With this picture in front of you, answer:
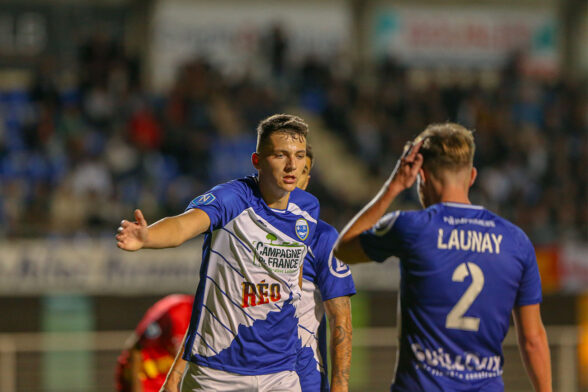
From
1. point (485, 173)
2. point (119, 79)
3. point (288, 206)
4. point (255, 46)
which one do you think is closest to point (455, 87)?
point (485, 173)

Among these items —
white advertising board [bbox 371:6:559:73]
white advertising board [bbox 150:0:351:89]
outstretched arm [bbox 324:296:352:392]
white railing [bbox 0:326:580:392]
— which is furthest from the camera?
white advertising board [bbox 371:6:559:73]

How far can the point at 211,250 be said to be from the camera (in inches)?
155

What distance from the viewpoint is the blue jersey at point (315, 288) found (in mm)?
4285

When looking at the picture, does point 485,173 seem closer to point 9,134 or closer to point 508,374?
point 508,374

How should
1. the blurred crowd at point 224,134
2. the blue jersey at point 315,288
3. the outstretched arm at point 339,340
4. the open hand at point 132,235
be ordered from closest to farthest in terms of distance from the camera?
the open hand at point 132,235, the outstretched arm at point 339,340, the blue jersey at point 315,288, the blurred crowd at point 224,134

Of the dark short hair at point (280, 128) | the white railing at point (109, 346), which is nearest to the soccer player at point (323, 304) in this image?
the dark short hair at point (280, 128)

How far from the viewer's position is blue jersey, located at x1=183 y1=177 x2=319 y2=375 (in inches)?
154

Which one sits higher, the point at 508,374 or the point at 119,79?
the point at 119,79

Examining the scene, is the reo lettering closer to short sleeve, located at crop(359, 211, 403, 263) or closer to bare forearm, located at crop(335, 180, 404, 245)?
bare forearm, located at crop(335, 180, 404, 245)

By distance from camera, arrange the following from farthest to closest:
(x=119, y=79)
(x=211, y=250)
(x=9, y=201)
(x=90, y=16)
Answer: (x=90, y=16) < (x=119, y=79) < (x=9, y=201) < (x=211, y=250)

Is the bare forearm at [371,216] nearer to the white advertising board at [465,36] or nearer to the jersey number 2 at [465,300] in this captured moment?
the jersey number 2 at [465,300]

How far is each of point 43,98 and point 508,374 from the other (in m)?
8.65

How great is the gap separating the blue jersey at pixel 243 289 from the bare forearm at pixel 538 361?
1102 mm

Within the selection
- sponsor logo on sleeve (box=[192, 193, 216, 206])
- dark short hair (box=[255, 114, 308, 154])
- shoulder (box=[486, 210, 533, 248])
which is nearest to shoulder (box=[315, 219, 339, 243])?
dark short hair (box=[255, 114, 308, 154])
